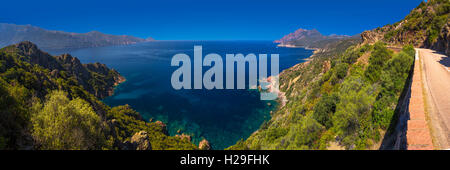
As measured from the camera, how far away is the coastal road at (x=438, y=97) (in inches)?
319

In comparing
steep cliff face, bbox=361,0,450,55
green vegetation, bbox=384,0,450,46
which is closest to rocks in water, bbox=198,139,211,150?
steep cliff face, bbox=361,0,450,55

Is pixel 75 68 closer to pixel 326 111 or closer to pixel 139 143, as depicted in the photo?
pixel 139 143

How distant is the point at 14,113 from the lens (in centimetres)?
1384

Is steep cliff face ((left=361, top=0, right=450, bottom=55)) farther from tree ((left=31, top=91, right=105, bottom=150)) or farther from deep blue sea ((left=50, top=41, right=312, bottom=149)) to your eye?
deep blue sea ((left=50, top=41, right=312, bottom=149))

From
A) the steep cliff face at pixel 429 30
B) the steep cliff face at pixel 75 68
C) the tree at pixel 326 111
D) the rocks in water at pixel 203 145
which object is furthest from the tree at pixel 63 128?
the steep cliff face at pixel 75 68

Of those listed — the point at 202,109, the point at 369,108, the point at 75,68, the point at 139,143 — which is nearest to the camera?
the point at 369,108

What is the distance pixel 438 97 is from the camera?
11000 mm

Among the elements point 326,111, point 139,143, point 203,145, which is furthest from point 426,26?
point 139,143

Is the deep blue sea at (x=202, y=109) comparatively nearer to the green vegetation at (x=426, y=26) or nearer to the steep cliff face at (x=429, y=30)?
the steep cliff face at (x=429, y=30)

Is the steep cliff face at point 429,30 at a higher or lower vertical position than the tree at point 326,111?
higher

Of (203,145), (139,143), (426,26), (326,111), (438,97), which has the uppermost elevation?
(426,26)
